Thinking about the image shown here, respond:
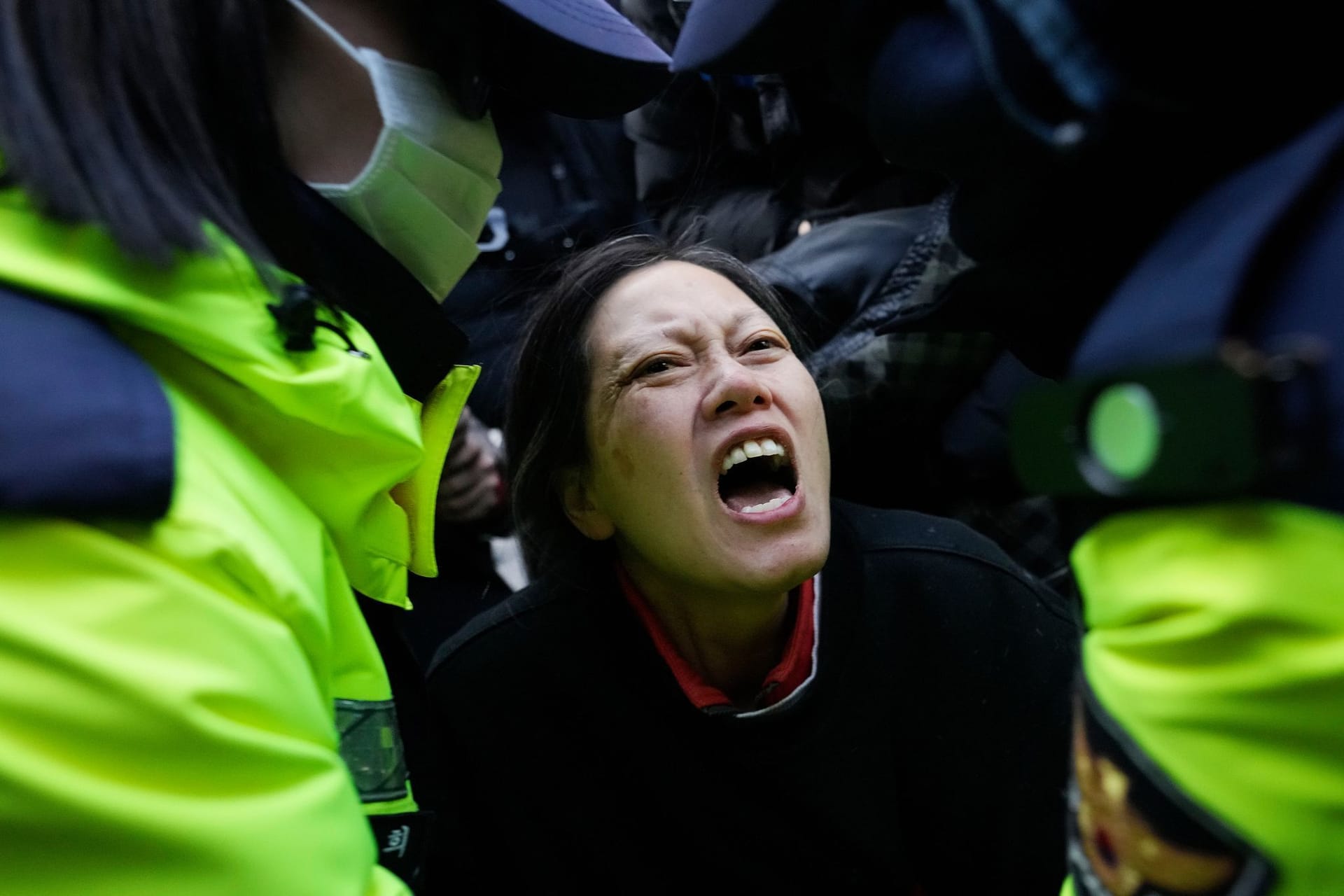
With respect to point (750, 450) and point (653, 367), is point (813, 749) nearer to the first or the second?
point (750, 450)

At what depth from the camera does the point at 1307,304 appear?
1.85 feet

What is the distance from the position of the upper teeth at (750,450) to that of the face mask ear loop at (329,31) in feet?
2.11

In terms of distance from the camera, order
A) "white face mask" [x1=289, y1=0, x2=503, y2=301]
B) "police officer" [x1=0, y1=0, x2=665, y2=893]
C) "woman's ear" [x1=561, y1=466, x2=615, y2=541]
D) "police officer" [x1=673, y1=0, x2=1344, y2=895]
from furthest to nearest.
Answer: "woman's ear" [x1=561, y1=466, x2=615, y2=541] → "white face mask" [x1=289, y1=0, x2=503, y2=301] → "police officer" [x1=0, y1=0, x2=665, y2=893] → "police officer" [x1=673, y1=0, x2=1344, y2=895]

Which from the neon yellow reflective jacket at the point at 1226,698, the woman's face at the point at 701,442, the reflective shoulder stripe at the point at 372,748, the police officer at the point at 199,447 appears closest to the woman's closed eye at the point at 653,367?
the woman's face at the point at 701,442

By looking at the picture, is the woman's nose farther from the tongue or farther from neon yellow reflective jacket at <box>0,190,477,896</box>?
neon yellow reflective jacket at <box>0,190,477,896</box>

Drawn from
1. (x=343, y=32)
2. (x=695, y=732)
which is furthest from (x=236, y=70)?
(x=695, y=732)

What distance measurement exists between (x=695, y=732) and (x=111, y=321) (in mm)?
953

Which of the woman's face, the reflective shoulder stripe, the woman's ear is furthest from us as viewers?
the woman's ear

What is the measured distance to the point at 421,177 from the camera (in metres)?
1.13

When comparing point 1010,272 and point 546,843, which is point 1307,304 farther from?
point 546,843

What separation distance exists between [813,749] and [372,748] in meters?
0.65

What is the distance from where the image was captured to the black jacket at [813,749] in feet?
4.79

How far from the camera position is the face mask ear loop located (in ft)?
3.36

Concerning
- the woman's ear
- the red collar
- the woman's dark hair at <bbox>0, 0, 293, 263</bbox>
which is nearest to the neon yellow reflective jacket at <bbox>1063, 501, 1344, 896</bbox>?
the woman's dark hair at <bbox>0, 0, 293, 263</bbox>
